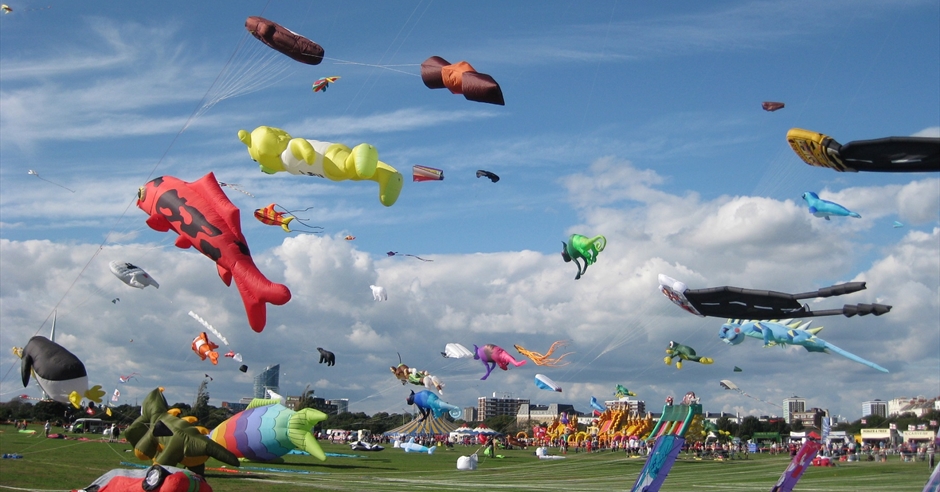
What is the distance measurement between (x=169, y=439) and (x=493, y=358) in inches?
999

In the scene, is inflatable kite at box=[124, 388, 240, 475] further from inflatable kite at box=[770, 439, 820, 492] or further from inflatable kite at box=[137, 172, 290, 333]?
inflatable kite at box=[770, 439, 820, 492]

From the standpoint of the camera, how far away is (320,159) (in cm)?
1756

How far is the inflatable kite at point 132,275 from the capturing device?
1081 inches

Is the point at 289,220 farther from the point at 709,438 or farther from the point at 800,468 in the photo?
the point at 709,438

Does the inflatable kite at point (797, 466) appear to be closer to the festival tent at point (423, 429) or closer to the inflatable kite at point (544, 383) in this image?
the inflatable kite at point (544, 383)

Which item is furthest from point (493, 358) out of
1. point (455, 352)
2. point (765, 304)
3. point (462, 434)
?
point (462, 434)

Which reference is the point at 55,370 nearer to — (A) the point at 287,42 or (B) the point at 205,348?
(A) the point at 287,42

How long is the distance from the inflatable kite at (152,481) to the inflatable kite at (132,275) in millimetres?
14173

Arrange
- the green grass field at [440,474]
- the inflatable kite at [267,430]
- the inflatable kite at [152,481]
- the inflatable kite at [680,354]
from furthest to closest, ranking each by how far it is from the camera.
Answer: the inflatable kite at [680,354], the inflatable kite at [267,430], the green grass field at [440,474], the inflatable kite at [152,481]

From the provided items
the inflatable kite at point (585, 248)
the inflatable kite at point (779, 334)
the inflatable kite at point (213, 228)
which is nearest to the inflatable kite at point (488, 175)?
the inflatable kite at point (585, 248)

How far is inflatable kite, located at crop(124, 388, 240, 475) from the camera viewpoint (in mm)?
15923

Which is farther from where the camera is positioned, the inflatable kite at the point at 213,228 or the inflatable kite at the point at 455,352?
the inflatable kite at the point at 455,352

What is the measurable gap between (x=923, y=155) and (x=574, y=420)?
6077 cm

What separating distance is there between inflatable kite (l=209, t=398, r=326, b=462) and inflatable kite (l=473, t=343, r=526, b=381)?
43.6 feet
